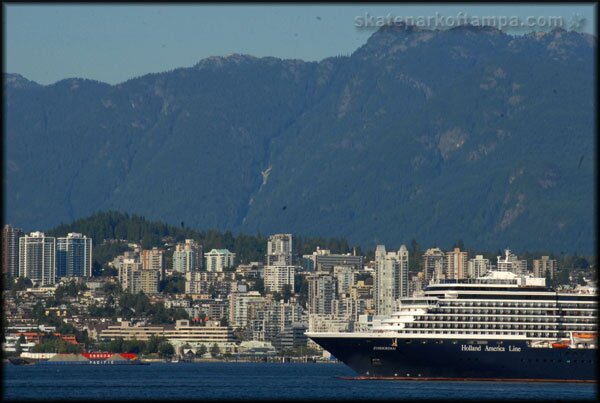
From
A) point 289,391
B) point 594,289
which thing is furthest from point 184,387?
point 594,289

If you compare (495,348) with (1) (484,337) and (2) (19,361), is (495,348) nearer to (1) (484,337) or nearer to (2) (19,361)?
(1) (484,337)

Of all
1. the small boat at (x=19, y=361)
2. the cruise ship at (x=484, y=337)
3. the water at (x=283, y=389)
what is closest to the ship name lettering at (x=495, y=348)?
the cruise ship at (x=484, y=337)

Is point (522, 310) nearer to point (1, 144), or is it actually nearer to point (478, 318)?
point (478, 318)

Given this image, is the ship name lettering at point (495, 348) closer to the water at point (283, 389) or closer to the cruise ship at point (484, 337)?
the cruise ship at point (484, 337)

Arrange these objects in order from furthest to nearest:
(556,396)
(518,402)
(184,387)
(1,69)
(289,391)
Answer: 1. (184,387)
2. (289,391)
3. (556,396)
4. (518,402)
5. (1,69)

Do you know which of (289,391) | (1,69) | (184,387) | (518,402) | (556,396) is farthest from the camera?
(184,387)

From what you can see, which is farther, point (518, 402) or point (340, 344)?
point (340, 344)

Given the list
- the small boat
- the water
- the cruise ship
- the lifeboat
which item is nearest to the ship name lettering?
the cruise ship
